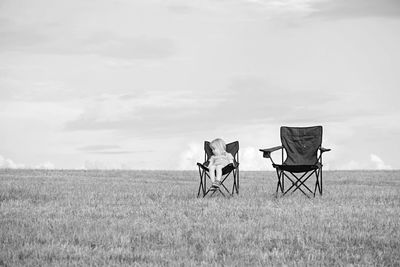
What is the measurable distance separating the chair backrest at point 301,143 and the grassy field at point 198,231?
0.96 m

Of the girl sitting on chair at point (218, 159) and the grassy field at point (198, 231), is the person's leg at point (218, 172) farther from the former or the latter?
the grassy field at point (198, 231)

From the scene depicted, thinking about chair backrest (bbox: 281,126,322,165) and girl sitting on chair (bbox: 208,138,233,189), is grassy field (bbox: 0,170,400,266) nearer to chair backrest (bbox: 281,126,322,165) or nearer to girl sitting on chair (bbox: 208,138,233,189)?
girl sitting on chair (bbox: 208,138,233,189)

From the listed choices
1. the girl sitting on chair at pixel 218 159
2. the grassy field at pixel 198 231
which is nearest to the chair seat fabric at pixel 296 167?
the grassy field at pixel 198 231

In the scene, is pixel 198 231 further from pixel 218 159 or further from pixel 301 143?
pixel 301 143

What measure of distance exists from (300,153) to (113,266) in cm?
530

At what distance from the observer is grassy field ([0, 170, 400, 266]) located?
3.77 meters

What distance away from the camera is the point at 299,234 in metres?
4.62

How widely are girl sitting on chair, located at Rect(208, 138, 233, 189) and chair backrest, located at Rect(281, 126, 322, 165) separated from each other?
2.77 ft

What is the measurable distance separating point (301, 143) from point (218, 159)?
1.22 metres

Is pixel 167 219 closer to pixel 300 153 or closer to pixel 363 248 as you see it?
pixel 363 248

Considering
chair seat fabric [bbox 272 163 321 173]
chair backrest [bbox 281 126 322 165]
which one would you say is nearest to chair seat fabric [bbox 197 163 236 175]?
chair seat fabric [bbox 272 163 321 173]

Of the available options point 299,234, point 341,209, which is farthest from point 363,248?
point 341,209

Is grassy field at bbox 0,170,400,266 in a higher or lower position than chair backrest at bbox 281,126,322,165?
lower

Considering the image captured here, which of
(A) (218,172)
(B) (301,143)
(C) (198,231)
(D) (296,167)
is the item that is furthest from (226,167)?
(C) (198,231)
